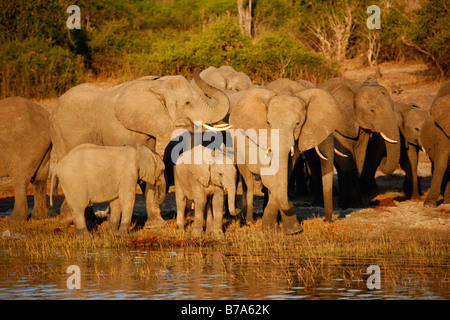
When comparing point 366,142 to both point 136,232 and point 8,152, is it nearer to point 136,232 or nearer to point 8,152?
point 136,232

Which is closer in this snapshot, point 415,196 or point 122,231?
point 122,231

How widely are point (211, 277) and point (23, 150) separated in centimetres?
586

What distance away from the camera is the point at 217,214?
38.4 ft

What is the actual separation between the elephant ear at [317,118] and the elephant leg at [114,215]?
109 inches

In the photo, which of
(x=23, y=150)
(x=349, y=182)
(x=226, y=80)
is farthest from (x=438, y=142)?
(x=23, y=150)

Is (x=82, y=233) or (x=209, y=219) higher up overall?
(x=209, y=219)

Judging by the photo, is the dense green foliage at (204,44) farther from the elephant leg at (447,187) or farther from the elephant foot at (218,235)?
the elephant foot at (218,235)

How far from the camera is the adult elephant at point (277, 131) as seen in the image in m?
11.4

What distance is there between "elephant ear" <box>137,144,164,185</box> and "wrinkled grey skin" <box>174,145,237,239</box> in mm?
368

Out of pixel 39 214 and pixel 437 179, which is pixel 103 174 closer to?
pixel 39 214

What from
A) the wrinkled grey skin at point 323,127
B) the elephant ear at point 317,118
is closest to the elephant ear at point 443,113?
the wrinkled grey skin at point 323,127

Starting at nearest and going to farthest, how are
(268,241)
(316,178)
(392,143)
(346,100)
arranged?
(268,241) < (392,143) < (346,100) < (316,178)

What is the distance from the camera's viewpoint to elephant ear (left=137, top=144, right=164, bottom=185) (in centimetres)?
1171

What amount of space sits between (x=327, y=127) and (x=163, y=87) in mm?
Result: 2489
